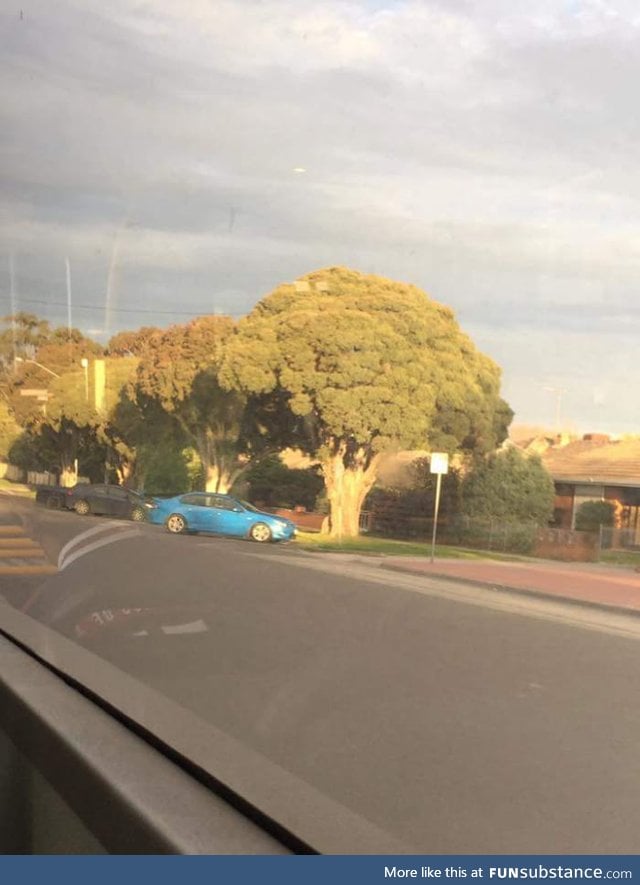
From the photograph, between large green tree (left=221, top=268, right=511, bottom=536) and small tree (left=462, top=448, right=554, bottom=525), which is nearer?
large green tree (left=221, top=268, right=511, bottom=536)

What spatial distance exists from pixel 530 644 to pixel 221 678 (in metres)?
1.14

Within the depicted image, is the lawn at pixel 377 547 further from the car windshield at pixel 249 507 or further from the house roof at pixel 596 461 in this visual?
the house roof at pixel 596 461

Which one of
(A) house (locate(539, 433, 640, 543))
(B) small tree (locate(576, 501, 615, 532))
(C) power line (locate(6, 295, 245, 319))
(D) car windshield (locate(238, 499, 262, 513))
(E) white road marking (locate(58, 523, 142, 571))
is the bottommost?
(E) white road marking (locate(58, 523, 142, 571))

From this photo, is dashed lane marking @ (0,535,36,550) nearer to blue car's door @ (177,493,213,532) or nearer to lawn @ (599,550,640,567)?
blue car's door @ (177,493,213,532)

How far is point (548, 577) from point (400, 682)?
0.90 m

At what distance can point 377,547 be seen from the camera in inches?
164

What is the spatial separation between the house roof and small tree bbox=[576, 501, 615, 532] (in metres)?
0.15

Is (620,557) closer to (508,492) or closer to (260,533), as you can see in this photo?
(508,492)

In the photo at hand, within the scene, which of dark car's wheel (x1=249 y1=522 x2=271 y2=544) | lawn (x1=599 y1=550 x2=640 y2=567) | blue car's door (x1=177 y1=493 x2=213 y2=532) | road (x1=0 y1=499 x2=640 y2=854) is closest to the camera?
road (x1=0 y1=499 x2=640 y2=854)

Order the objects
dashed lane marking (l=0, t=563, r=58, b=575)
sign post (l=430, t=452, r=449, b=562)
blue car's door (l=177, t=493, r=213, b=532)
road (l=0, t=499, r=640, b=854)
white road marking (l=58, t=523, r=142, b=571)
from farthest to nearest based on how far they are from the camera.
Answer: dashed lane marking (l=0, t=563, r=58, b=575), white road marking (l=58, t=523, r=142, b=571), blue car's door (l=177, t=493, r=213, b=532), sign post (l=430, t=452, r=449, b=562), road (l=0, t=499, r=640, b=854)

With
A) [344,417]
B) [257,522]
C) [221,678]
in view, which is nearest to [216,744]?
[221,678]

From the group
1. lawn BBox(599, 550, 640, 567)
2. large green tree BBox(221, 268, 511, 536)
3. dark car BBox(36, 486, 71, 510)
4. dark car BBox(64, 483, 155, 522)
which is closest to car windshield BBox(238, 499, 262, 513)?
large green tree BBox(221, 268, 511, 536)

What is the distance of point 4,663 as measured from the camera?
4691mm

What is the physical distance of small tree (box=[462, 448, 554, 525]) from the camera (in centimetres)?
424
